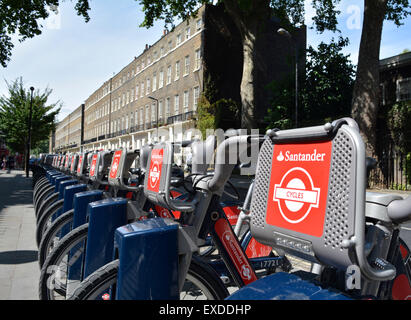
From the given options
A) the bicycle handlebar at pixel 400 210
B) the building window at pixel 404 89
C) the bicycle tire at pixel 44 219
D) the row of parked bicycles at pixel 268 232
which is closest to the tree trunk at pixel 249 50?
the building window at pixel 404 89

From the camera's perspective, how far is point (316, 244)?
1388 mm

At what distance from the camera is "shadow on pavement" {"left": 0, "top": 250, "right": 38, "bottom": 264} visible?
4.66 metres

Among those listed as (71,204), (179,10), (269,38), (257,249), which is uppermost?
(269,38)

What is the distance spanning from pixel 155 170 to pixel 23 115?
3526 centimetres

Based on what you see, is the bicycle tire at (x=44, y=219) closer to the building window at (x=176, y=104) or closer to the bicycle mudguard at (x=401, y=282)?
the bicycle mudguard at (x=401, y=282)

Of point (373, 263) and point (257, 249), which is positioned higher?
point (373, 263)

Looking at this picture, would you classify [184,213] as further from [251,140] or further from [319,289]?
[319,289]

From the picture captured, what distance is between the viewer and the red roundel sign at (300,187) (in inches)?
55.2

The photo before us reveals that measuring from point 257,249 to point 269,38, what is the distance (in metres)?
34.7

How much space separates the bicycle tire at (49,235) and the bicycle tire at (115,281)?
1808mm

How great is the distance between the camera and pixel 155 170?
2721 millimetres

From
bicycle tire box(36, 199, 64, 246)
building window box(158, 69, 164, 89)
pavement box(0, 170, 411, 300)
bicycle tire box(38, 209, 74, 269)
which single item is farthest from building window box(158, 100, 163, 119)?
bicycle tire box(38, 209, 74, 269)
